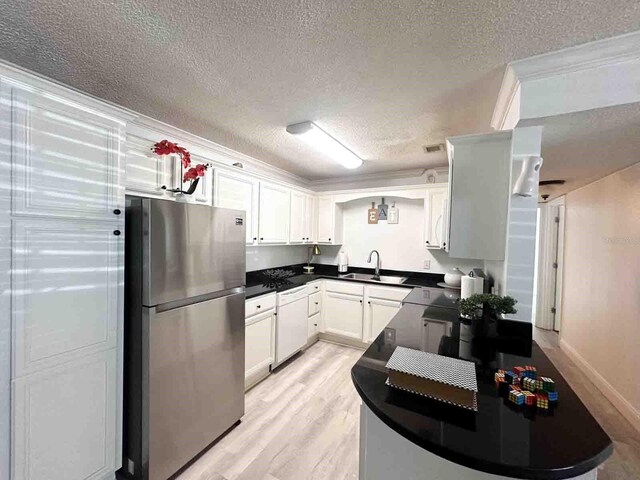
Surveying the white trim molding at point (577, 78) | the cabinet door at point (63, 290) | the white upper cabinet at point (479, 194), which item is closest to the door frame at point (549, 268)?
the white upper cabinet at point (479, 194)

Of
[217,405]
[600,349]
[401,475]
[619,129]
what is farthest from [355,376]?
[600,349]

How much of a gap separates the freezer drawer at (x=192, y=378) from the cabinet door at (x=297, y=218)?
5.01 ft

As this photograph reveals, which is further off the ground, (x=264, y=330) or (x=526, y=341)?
(x=526, y=341)

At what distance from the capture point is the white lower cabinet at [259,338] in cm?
245

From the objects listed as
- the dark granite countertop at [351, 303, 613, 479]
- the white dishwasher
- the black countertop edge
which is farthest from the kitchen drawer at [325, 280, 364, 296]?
the black countertop edge

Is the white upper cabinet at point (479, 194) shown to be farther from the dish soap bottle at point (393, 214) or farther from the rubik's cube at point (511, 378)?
the dish soap bottle at point (393, 214)

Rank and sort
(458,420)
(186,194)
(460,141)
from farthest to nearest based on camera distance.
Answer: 1. (186,194)
2. (460,141)
3. (458,420)

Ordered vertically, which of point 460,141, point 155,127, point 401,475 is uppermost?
point 155,127

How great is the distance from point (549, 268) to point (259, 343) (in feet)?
14.7

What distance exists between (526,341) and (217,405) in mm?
2012

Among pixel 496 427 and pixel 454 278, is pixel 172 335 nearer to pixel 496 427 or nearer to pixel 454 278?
pixel 496 427

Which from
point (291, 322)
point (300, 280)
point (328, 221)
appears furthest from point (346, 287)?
point (328, 221)

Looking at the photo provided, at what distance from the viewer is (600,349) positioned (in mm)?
2646

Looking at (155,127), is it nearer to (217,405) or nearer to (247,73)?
(247,73)
